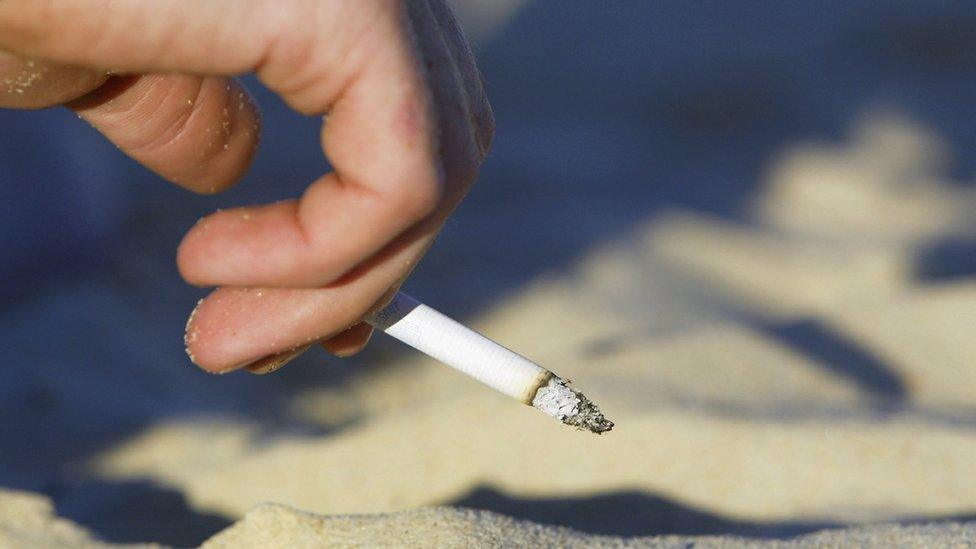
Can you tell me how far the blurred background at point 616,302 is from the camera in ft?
4.54

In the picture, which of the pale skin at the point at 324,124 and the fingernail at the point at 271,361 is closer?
the pale skin at the point at 324,124

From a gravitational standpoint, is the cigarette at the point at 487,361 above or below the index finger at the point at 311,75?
below

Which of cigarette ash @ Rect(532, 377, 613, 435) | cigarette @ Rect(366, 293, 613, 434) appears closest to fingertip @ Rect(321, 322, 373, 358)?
cigarette @ Rect(366, 293, 613, 434)

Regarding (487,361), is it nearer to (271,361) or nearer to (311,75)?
(271,361)

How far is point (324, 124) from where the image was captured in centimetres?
69

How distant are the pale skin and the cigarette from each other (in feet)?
0.31

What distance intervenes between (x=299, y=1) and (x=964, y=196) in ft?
6.25

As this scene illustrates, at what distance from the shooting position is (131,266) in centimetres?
199

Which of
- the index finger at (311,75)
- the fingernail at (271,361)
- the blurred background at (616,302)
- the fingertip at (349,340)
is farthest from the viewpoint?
the blurred background at (616,302)

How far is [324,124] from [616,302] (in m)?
1.31

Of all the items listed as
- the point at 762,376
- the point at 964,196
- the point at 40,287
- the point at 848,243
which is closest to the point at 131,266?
the point at 40,287

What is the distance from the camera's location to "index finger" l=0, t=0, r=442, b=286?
632 millimetres

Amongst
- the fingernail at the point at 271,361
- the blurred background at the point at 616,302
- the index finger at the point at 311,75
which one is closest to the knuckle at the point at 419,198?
the index finger at the point at 311,75

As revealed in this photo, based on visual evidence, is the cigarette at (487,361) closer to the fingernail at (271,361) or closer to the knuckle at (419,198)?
the fingernail at (271,361)
